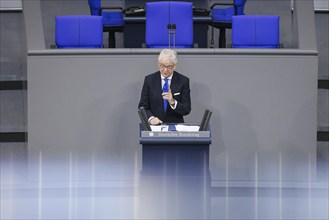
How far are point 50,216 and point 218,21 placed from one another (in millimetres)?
4484

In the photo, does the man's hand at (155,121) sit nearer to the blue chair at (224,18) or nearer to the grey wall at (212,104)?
the grey wall at (212,104)

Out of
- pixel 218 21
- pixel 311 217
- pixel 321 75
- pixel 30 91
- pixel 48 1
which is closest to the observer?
pixel 311 217

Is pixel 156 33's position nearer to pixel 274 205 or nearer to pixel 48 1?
pixel 274 205

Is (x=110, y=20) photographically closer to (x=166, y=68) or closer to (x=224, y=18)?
(x=224, y=18)

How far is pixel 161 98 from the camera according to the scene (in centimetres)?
746

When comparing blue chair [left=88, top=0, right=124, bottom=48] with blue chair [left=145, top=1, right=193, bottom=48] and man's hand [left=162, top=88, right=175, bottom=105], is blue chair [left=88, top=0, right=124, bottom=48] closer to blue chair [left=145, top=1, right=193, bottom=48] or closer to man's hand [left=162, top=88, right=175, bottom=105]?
blue chair [left=145, top=1, right=193, bottom=48]

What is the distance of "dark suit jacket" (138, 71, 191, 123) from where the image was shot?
24.4ft

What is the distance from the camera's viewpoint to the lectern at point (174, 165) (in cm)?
609

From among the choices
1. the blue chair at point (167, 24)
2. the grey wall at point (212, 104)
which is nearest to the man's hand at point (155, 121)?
the grey wall at point (212, 104)

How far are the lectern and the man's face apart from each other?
703 millimetres

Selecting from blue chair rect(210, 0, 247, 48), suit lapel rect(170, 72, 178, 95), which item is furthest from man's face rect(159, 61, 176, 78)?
blue chair rect(210, 0, 247, 48)

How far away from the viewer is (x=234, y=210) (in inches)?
266

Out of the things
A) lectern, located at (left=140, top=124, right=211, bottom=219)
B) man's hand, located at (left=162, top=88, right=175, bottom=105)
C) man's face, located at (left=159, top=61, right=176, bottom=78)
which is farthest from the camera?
man's face, located at (left=159, top=61, right=176, bottom=78)

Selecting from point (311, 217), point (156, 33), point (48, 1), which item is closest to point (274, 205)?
point (311, 217)
